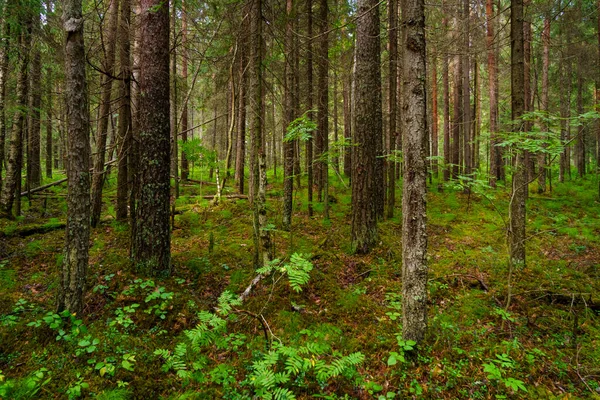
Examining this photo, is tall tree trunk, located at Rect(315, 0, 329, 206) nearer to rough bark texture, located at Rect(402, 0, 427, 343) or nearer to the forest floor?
the forest floor

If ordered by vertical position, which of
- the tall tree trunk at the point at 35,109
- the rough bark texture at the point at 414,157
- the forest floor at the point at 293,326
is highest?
the tall tree trunk at the point at 35,109

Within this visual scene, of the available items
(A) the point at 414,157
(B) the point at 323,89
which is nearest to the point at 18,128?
(B) the point at 323,89

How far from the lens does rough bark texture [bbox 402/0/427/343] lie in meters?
3.46

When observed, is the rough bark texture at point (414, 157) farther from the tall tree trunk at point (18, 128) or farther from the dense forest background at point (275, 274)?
the tall tree trunk at point (18, 128)

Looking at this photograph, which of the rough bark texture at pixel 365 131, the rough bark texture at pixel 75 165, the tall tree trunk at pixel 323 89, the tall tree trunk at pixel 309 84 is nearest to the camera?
the rough bark texture at pixel 75 165

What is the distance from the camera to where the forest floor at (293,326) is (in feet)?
10.9

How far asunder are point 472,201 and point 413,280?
495 inches

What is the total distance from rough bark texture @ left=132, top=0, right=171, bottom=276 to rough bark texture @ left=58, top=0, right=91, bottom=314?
4.06 ft

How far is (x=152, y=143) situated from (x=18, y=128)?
629 centimetres

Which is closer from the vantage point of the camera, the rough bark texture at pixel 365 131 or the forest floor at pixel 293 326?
the forest floor at pixel 293 326

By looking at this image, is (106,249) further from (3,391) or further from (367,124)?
(367,124)

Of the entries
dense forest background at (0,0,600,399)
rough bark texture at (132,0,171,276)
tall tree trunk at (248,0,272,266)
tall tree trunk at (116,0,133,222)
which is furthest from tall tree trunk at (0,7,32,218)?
tall tree trunk at (248,0,272,266)

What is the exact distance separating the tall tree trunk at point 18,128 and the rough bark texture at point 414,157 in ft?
31.7

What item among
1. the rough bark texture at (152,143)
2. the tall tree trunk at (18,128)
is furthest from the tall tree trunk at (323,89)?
the tall tree trunk at (18,128)
